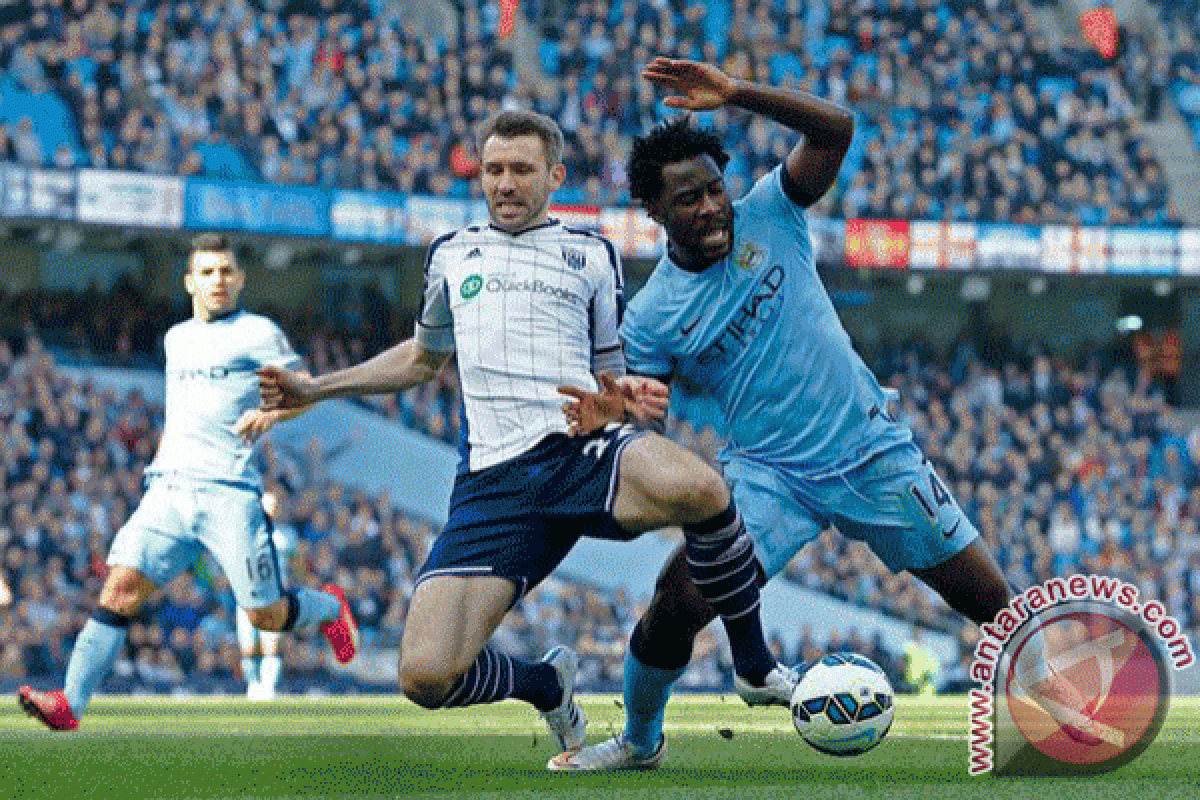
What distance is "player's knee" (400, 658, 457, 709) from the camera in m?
6.30

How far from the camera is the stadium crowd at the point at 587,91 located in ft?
85.8

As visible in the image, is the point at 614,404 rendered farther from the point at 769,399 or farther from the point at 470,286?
the point at 769,399

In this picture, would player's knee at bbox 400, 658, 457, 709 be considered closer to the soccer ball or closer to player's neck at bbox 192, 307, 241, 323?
the soccer ball

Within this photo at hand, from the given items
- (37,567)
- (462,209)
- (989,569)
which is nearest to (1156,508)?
(462,209)

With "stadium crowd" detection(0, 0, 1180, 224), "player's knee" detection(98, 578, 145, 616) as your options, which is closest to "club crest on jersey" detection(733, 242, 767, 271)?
"player's knee" detection(98, 578, 145, 616)

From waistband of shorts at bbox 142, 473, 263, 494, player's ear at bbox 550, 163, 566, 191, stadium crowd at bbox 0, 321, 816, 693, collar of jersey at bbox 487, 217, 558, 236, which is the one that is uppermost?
player's ear at bbox 550, 163, 566, 191

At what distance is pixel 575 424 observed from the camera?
251 inches

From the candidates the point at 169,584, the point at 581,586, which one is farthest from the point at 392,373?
the point at 581,586

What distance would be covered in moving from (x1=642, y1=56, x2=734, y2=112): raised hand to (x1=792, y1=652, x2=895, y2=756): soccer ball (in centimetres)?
A: 178

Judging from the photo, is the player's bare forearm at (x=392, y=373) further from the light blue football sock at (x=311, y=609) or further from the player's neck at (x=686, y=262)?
the light blue football sock at (x=311, y=609)

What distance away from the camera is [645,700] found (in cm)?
708

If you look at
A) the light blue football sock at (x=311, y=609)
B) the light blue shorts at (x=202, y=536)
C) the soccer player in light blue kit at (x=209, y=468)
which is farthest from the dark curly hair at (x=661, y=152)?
the light blue football sock at (x=311, y=609)

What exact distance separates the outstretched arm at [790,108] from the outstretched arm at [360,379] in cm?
128

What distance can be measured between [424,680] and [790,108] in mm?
2089
